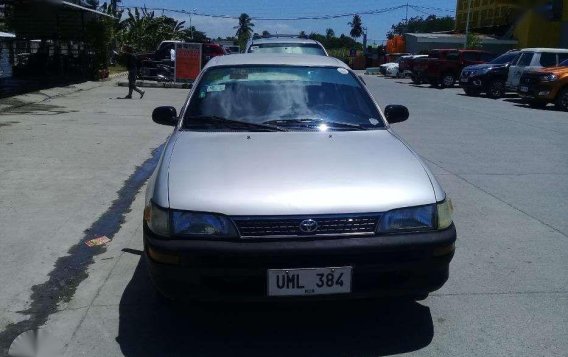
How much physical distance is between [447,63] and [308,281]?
2602cm

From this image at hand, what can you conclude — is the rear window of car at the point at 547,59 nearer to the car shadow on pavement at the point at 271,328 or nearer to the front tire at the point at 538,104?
the front tire at the point at 538,104

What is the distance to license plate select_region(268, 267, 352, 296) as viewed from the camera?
3.10 metres

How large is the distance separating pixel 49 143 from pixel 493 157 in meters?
7.16

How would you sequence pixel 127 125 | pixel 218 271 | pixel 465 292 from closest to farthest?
pixel 218 271
pixel 465 292
pixel 127 125

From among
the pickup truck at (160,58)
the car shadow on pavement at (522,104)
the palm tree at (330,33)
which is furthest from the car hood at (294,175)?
the palm tree at (330,33)

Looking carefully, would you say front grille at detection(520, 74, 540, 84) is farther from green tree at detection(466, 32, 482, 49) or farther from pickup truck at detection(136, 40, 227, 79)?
green tree at detection(466, 32, 482, 49)

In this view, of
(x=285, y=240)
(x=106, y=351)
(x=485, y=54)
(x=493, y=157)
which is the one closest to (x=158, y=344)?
(x=106, y=351)

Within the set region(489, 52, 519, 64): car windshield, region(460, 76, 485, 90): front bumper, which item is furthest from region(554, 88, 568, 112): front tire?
region(460, 76, 485, 90): front bumper

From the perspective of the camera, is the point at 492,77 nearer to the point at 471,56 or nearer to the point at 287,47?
the point at 471,56

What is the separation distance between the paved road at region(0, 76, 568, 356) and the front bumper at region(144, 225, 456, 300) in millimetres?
346

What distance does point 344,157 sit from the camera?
12.1 feet

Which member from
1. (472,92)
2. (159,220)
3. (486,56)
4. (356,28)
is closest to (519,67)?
(472,92)

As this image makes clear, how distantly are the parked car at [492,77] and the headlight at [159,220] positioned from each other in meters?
20.7

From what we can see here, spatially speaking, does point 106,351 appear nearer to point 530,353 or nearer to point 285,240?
point 285,240
